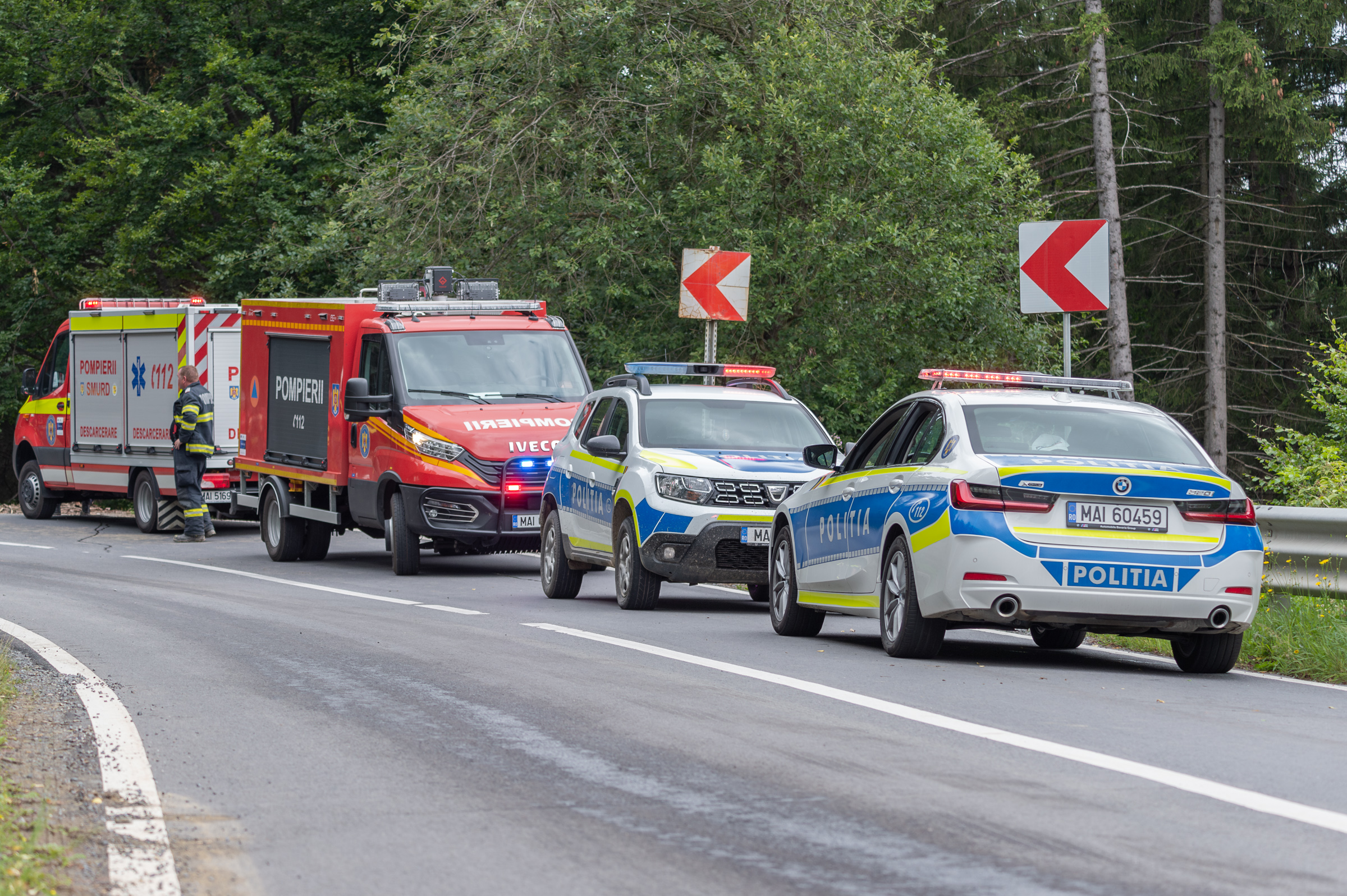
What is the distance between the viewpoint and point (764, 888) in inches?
203

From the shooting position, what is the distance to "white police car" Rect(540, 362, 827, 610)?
13555 millimetres

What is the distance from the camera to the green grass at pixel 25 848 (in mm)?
5020

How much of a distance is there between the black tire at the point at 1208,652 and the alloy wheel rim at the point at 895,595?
1571 millimetres

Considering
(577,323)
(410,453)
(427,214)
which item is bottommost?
(410,453)

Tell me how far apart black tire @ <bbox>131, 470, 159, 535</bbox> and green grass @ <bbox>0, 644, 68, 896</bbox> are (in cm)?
2016

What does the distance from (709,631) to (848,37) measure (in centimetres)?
1341

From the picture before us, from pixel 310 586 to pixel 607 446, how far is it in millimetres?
4001

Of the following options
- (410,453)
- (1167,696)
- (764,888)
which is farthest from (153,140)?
(764,888)

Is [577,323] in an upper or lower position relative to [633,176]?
lower

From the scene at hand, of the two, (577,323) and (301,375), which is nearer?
(301,375)

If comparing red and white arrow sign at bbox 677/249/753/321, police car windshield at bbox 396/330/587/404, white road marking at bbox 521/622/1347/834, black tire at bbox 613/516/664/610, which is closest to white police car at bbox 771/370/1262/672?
white road marking at bbox 521/622/1347/834

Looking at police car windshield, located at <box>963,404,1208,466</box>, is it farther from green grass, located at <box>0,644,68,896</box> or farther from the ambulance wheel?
the ambulance wheel

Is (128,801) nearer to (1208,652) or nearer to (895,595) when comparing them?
(895,595)

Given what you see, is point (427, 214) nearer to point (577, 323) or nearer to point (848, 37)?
point (577, 323)
